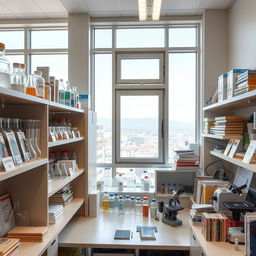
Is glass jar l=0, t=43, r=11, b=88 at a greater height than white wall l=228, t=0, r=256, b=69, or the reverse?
white wall l=228, t=0, r=256, b=69

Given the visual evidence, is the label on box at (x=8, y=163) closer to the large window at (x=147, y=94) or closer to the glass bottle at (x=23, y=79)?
the glass bottle at (x=23, y=79)

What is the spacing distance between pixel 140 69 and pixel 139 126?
0.83m

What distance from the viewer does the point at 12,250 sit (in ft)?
4.76

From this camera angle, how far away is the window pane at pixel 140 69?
11.3 ft

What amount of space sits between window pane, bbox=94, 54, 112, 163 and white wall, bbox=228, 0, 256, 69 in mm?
1658

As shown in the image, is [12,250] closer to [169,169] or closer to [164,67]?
[169,169]

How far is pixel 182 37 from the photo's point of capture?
3.45 m

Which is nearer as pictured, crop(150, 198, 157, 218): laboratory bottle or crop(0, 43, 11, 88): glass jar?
crop(0, 43, 11, 88): glass jar

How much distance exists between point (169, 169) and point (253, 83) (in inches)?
67.4

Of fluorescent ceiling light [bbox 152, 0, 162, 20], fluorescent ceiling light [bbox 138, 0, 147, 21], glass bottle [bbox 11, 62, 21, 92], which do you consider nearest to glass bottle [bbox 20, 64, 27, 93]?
glass bottle [bbox 11, 62, 21, 92]

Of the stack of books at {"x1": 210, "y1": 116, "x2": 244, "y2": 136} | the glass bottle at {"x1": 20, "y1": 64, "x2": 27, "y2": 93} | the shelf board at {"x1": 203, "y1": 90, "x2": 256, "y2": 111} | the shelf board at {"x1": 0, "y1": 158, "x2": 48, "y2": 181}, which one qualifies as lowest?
the shelf board at {"x1": 0, "y1": 158, "x2": 48, "y2": 181}

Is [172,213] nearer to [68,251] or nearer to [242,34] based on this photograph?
[68,251]

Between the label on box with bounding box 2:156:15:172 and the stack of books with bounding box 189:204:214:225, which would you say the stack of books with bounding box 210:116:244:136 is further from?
the label on box with bounding box 2:156:15:172

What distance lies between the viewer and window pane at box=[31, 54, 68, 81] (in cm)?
360
